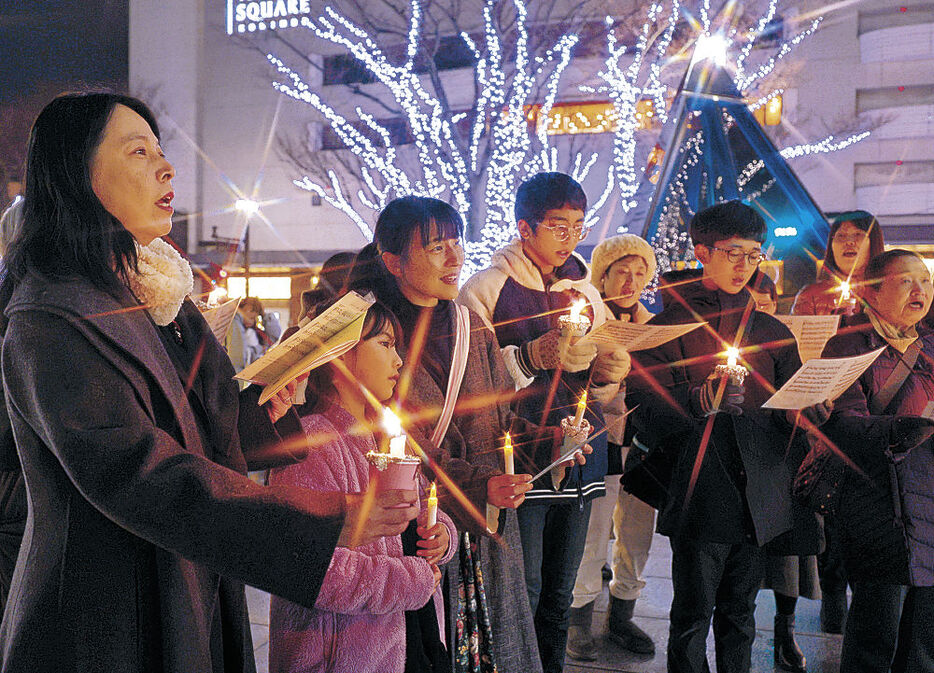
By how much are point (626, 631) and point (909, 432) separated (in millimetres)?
1988

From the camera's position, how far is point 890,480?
3.17 metres

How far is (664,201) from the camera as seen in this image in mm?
7488

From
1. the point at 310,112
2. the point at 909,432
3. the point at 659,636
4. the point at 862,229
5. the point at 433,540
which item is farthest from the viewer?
the point at 310,112

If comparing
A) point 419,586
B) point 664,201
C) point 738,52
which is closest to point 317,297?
point 419,586

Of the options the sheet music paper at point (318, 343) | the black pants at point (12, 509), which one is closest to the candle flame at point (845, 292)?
the sheet music paper at point (318, 343)

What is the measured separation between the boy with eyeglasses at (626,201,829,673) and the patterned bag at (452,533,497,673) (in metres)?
1.06

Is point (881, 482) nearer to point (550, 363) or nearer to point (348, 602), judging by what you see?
point (550, 363)

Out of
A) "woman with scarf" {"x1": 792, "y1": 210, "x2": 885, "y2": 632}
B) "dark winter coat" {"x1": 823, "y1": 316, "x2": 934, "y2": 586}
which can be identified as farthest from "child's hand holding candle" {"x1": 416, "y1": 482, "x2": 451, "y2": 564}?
"woman with scarf" {"x1": 792, "y1": 210, "x2": 885, "y2": 632}

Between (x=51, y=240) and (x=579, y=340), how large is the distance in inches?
69.5

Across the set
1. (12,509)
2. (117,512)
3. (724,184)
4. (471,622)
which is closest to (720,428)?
(471,622)

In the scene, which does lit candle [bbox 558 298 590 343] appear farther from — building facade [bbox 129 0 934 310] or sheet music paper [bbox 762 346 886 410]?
building facade [bbox 129 0 934 310]

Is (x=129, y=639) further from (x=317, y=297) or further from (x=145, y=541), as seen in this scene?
(x=317, y=297)

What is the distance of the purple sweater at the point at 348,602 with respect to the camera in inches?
80.0

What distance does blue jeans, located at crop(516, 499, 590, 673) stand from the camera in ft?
10.9
